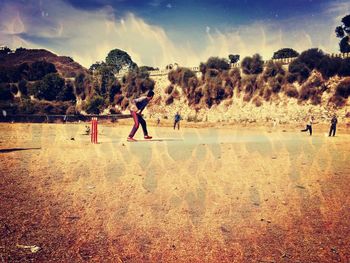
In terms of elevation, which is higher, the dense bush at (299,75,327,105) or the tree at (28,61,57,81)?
the tree at (28,61,57,81)

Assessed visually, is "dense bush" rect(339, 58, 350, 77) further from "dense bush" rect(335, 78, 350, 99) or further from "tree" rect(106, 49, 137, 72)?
"tree" rect(106, 49, 137, 72)

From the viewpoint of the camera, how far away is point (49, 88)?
70.6 meters

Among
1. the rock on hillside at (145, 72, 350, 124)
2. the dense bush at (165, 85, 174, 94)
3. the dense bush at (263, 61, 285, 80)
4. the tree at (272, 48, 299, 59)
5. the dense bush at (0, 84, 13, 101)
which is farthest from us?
the tree at (272, 48, 299, 59)

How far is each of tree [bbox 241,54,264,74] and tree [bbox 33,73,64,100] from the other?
45262 mm

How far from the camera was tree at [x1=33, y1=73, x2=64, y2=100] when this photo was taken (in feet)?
232

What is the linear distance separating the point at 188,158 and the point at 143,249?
7.49 metres

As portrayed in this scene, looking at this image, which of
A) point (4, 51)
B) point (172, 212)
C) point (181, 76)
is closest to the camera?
point (172, 212)

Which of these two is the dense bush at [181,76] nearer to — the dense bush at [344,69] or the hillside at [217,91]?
the hillside at [217,91]

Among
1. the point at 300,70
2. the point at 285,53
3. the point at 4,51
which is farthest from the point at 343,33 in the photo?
the point at 4,51

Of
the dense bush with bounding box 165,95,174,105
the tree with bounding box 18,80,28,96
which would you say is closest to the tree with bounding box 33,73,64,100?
the tree with bounding box 18,80,28,96

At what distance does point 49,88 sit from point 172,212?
239 ft

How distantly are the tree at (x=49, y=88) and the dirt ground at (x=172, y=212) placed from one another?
217ft

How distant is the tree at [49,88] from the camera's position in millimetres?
70625

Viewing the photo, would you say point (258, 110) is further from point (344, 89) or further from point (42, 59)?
point (42, 59)
